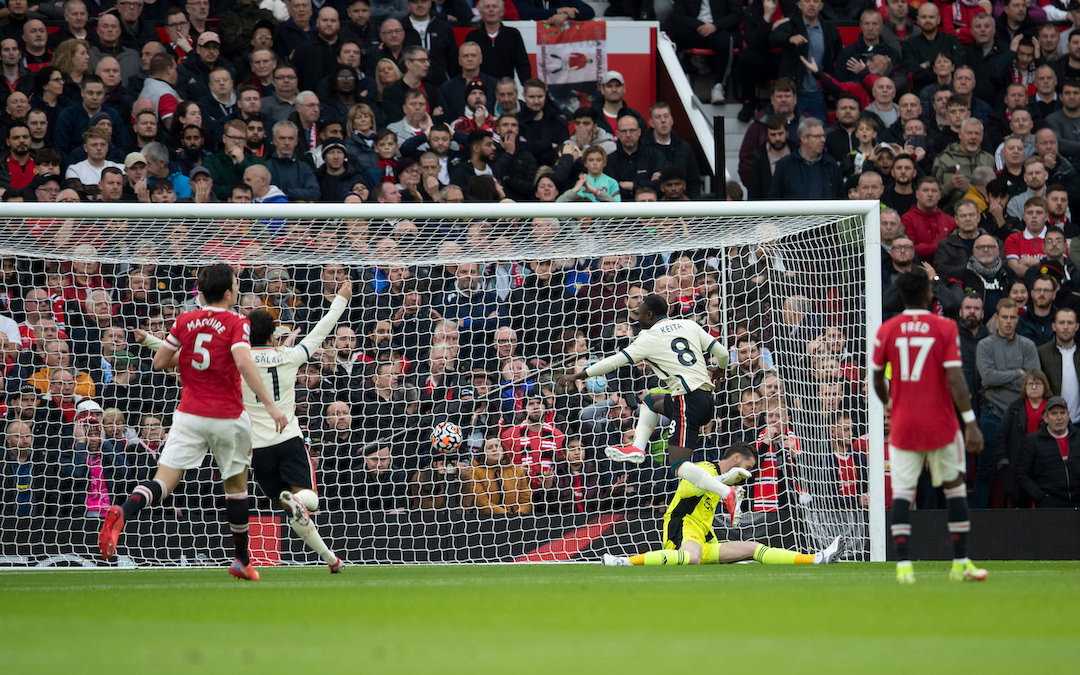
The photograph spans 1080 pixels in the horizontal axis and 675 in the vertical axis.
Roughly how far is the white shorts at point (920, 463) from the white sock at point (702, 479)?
7.54 ft

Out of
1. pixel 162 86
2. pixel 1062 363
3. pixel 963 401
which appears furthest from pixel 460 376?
pixel 1062 363

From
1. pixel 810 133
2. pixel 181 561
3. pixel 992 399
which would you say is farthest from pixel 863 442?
pixel 181 561

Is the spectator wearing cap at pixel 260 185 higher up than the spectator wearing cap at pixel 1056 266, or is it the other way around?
the spectator wearing cap at pixel 260 185

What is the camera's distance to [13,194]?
11875 mm

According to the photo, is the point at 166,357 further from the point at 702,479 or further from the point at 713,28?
the point at 713,28

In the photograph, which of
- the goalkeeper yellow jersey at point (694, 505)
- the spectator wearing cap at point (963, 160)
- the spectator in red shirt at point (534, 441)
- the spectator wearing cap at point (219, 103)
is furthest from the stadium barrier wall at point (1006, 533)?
the spectator wearing cap at point (219, 103)

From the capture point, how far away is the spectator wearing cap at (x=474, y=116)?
45.0 feet

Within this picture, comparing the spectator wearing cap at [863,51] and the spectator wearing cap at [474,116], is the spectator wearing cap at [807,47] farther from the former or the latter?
the spectator wearing cap at [474,116]

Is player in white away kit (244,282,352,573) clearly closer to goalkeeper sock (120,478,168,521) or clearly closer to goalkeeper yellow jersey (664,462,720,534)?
goalkeeper sock (120,478,168,521)

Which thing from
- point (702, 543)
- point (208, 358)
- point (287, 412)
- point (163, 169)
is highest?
point (163, 169)

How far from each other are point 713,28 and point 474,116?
373 centimetres

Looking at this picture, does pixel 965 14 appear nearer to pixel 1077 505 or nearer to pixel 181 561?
pixel 1077 505

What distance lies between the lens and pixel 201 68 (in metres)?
13.7

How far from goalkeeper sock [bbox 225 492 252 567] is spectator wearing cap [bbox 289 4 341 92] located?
6.54 m
